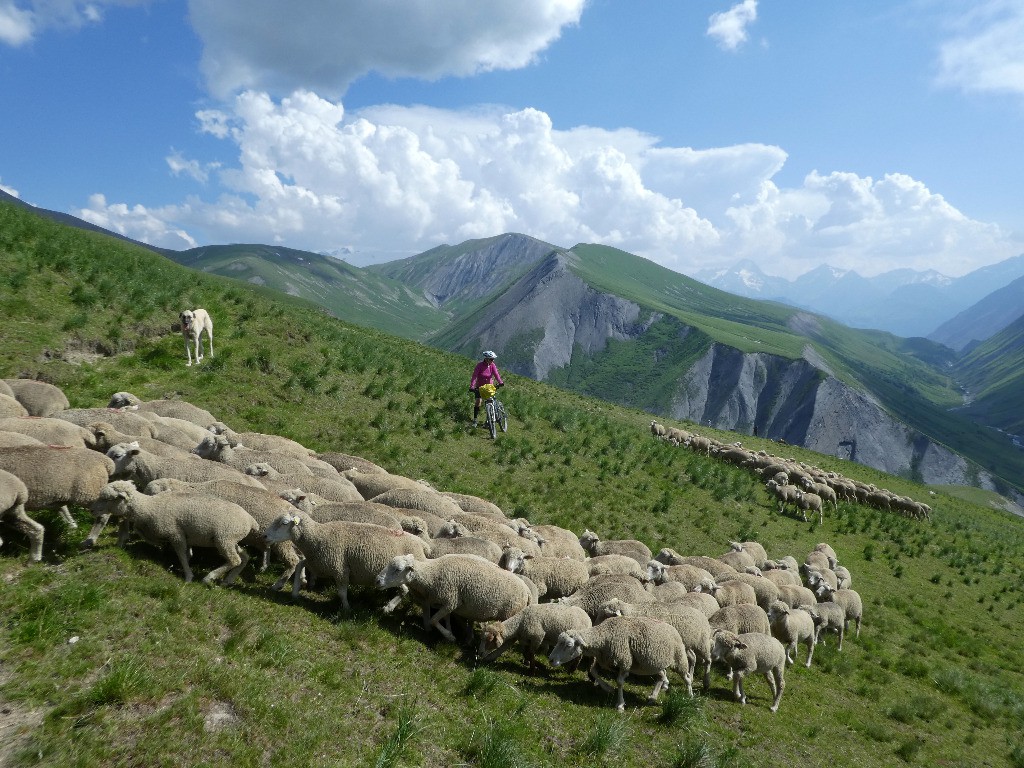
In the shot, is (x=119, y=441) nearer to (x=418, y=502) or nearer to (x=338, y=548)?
(x=338, y=548)

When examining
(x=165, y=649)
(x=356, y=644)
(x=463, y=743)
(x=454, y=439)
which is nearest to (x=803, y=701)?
(x=463, y=743)

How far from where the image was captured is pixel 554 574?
11875 millimetres

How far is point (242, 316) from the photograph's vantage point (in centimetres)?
2500

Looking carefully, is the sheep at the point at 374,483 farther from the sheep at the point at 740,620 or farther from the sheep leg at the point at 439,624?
the sheep at the point at 740,620

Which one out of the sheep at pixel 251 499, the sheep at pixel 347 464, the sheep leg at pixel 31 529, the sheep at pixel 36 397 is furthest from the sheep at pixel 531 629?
the sheep at pixel 36 397

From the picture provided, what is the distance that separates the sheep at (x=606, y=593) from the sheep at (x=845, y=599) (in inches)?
296

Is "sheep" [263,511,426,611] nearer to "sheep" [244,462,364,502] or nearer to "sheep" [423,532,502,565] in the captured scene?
"sheep" [423,532,502,565]

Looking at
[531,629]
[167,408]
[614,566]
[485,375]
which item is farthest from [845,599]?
[167,408]

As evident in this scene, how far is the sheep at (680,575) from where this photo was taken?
13.5 metres

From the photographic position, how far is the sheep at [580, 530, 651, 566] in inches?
606

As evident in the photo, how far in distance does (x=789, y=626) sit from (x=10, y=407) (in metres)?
18.9

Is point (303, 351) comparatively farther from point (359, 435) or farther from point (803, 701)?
point (803, 701)

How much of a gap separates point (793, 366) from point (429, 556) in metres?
181

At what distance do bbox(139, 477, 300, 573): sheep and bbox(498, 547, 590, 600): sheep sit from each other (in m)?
4.28
